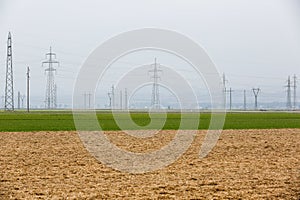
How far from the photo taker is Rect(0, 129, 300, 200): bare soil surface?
855 centimetres

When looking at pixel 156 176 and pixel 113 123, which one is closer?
pixel 156 176

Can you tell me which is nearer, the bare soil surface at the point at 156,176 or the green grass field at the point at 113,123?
the bare soil surface at the point at 156,176

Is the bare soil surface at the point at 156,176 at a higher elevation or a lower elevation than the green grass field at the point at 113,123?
lower

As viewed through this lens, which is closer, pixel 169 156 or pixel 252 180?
pixel 252 180

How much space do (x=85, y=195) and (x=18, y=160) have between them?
17.4 ft

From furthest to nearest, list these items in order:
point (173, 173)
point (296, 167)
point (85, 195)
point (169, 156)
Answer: point (169, 156) < point (296, 167) < point (173, 173) < point (85, 195)

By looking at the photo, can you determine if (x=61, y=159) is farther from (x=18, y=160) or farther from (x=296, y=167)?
(x=296, y=167)

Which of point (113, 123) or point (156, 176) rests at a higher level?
point (113, 123)

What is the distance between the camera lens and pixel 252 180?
A: 999 centimetres

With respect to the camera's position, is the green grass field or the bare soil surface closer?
the bare soil surface

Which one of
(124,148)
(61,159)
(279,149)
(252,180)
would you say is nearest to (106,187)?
(252,180)

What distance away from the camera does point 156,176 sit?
1059cm

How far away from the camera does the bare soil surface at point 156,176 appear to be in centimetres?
855

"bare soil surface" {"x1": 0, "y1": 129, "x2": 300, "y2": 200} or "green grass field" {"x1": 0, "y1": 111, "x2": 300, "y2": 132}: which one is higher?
"green grass field" {"x1": 0, "y1": 111, "x2": 300, "y2": 132}
